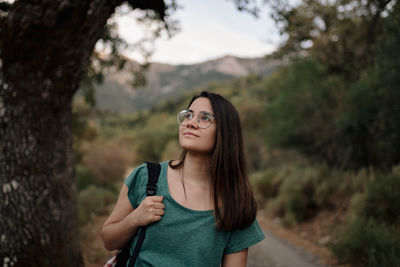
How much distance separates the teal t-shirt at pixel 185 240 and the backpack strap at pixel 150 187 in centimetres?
3

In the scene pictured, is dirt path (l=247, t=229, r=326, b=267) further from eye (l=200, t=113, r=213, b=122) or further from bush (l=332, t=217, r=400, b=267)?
eye (l=200, t=113, r=213, b=122)

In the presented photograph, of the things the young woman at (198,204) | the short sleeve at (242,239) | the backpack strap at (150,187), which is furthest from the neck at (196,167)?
the short sleeve at (242,239)

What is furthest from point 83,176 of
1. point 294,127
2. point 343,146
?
point 343,146

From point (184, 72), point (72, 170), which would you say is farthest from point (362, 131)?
point (184, 72)

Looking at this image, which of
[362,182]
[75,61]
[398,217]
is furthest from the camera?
[362,182]

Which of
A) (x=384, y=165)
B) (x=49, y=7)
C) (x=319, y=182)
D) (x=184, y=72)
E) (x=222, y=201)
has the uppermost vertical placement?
(x=184, y=72)

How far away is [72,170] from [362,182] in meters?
7.80

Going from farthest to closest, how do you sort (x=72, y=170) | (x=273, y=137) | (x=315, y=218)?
(x=273, y=137) < (x=315, y=218) < (x=72, y=170)

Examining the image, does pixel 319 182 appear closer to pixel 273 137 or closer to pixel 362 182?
pixel 362 182

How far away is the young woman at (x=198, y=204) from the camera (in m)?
1.92

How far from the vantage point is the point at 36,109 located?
319 centimetres

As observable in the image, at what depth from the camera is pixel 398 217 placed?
623 centimetres

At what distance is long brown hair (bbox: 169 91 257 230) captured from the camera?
205 cm

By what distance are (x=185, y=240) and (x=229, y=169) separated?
1.88 feet
